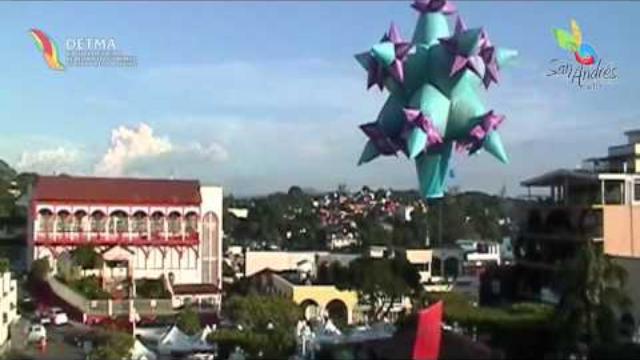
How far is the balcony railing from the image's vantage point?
44875mm

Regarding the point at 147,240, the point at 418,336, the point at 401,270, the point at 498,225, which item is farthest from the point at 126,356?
the point at 498,225

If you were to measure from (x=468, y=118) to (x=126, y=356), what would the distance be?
26.7 feet

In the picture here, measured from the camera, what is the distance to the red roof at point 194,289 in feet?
137

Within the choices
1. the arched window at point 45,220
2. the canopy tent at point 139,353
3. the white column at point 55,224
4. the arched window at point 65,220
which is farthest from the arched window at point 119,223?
the canopy tent at point 139,353

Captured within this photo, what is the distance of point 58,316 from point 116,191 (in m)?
12.8

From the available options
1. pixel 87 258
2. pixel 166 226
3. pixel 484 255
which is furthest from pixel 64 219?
pixel 484 255

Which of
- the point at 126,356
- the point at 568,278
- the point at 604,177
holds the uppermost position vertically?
the point at 604,177

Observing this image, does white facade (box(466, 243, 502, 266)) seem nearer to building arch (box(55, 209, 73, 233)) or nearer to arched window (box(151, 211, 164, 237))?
arched window (box(151, 211, 164, 237))

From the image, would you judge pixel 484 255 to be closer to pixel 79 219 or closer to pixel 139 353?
pixel 79 219

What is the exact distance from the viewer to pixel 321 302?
38625mm

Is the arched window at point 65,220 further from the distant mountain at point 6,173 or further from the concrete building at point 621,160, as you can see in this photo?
the concrete building at point 621,160

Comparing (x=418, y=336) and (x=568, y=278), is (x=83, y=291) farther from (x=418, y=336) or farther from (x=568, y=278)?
(x=418, y=336)

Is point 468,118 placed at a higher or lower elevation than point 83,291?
higher

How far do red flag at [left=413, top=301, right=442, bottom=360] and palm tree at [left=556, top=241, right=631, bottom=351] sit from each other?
5.10 m
